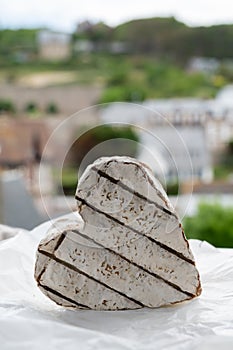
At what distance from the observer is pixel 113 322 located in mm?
647

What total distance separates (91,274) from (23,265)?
131mm

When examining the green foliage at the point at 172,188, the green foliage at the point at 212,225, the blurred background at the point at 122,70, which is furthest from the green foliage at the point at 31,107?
the green foliage at the point at 172,188

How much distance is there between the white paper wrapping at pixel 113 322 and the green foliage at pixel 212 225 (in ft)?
5.57

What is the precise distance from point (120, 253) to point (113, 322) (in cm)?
7

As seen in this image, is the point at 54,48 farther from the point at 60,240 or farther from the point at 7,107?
the point at 60,240

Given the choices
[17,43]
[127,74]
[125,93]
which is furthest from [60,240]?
[17,43]

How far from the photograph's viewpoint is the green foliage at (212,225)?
8.19ft

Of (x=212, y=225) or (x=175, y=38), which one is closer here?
(x=212, y=225)

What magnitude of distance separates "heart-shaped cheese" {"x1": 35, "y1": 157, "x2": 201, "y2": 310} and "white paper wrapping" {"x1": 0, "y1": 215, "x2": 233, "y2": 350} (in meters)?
0.02

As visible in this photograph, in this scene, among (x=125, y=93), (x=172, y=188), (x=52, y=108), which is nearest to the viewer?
(x=172, y=188)

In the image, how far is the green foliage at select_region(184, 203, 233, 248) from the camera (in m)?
2.50

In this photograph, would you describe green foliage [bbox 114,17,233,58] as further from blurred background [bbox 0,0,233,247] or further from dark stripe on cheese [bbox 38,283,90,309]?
dark stripe on cheese [bbox 38,283,90,309]

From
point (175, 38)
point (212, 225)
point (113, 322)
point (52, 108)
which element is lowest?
point (212, 225)

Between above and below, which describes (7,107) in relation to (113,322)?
below
